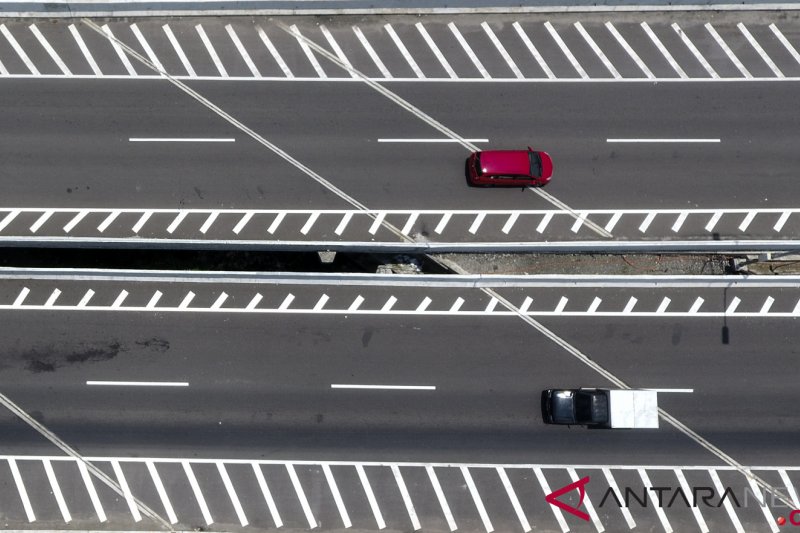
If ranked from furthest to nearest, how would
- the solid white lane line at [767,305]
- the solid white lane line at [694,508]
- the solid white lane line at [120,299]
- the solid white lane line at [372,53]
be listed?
the solid white lane line at [372,53] → the solid white lane line at [120,299] → the solid white lane line at [767,305] → the solid white lane line at [694,508]

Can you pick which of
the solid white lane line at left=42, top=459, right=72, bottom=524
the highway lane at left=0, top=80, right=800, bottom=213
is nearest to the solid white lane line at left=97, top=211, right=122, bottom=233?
the highway lane at left=0, top=80, right=800, bottom=213

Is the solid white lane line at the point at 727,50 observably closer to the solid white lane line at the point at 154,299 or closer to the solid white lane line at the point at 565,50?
the solid white lane line at the point at 565,50

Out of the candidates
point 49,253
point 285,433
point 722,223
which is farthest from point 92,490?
point 722,223

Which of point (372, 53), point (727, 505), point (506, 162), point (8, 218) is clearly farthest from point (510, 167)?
point (8, 218)

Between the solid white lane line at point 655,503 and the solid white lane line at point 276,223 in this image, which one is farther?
the solid white lane line at point 276,223

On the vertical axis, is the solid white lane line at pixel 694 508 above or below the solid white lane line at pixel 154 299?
below

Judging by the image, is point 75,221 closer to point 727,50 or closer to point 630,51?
point 630,51

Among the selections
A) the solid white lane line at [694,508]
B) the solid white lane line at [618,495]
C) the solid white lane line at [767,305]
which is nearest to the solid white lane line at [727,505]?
the solid white lane line at [694,508]
